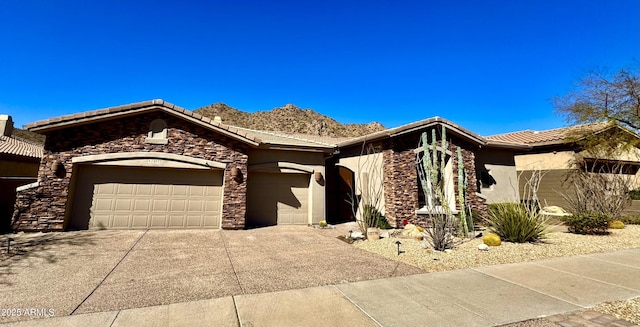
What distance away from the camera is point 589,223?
31.2ft

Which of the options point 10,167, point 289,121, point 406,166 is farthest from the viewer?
point 289,121

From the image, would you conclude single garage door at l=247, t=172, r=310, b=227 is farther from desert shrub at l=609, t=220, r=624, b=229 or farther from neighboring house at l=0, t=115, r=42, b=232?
desert shrub at l=609, t=220, r=624, b=229

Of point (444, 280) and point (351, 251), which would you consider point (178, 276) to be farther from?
point (444, 280)

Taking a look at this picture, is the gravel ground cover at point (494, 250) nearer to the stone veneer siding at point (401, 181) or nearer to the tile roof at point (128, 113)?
the stone veneer siding at point (401, 181)

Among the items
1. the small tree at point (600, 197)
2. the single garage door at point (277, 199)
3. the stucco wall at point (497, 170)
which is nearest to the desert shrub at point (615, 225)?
the small tree at point (600, 197)

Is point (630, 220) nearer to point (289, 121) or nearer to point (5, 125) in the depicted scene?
point (5, 125)

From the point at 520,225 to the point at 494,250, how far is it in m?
1.56

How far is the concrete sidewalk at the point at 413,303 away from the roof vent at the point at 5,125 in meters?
20.2

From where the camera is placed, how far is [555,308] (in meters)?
3.95

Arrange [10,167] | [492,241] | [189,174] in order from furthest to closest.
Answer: [10,167]
[189,174]
[492,241]

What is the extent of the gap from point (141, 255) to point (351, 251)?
5.17 metres

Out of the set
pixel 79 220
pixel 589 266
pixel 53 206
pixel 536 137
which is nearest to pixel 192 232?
pixel 79 220

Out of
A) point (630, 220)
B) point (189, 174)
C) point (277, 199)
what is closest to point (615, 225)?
point (630, 220)

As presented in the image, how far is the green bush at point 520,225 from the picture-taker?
8164mm
